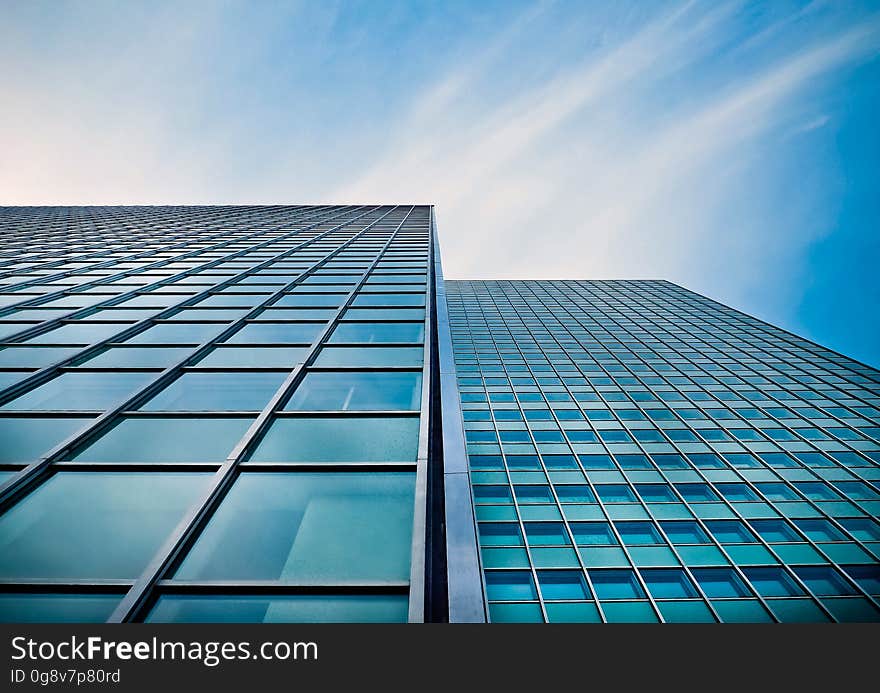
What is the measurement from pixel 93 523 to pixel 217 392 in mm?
3426

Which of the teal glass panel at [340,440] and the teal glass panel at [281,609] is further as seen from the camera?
the teal glass panel at [340,440]

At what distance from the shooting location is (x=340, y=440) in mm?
6898

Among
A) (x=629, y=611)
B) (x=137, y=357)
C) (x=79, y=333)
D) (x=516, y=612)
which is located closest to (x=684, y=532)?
(x=629, y=611)

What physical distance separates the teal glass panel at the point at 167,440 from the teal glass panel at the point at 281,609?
2.31 m

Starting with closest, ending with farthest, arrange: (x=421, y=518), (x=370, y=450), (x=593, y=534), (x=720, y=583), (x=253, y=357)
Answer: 1. (x=421, y=518)
2. (x=370, y=450)
3. (x=253, y=357)
4. (x=720, y=583)
5. (x=593, y=534)

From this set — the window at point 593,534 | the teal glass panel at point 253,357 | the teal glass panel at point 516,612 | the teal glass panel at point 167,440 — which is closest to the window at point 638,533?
the window at point 593,534

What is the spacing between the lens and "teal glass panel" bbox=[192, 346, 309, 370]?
31.4 feet

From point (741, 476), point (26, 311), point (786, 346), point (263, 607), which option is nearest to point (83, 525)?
point (263, 607)

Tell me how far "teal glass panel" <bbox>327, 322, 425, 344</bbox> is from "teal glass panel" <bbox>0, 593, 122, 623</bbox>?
286 inches

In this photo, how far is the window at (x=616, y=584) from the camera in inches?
638

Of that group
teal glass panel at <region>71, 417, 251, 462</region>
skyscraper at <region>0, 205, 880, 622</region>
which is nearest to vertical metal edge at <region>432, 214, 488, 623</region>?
skyscraper at <region>0, 205, 880, 622</region>

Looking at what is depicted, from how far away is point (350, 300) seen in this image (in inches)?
570

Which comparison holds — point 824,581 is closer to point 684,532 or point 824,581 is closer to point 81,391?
point 684,532

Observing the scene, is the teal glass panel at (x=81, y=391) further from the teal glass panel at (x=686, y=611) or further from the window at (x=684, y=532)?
the window at (x=684, y=532)
